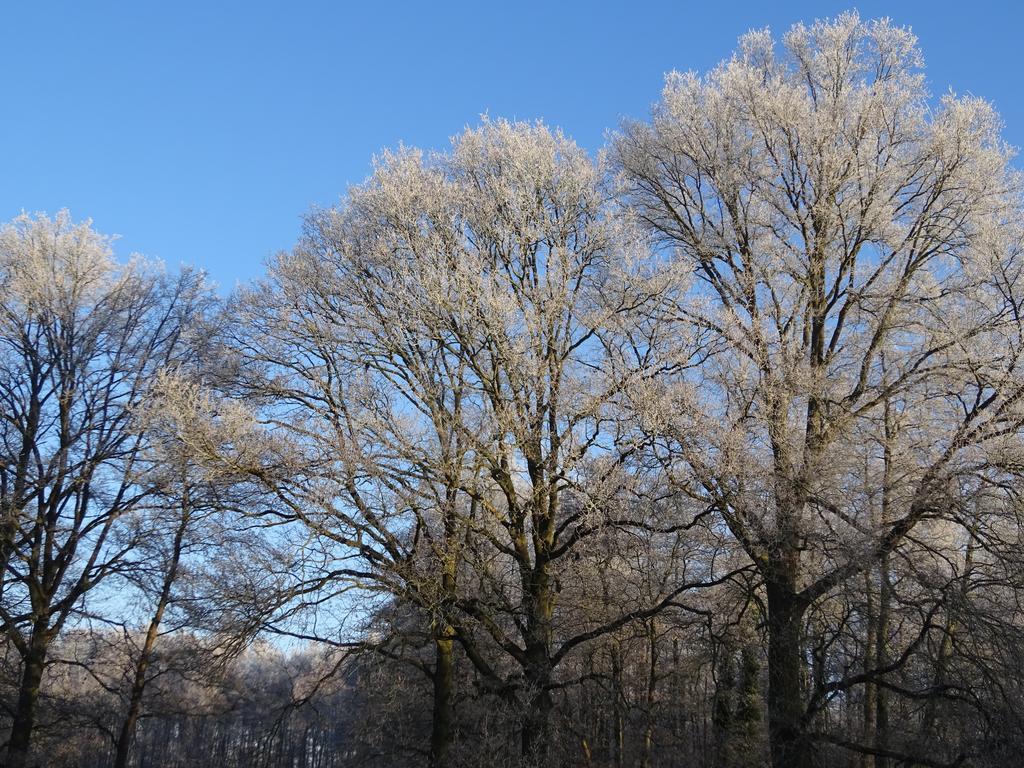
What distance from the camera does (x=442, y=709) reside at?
14430mm

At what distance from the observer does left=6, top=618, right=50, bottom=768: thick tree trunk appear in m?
15.3

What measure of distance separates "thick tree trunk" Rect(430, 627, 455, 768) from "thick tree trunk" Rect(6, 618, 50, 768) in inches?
299

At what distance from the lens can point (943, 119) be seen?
12.1 m

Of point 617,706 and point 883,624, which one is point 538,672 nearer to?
point 617,706

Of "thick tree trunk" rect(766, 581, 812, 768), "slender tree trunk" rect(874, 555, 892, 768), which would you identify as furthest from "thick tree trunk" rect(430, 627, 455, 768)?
"slender tree trunk" rect(874, 555, 892, 768)

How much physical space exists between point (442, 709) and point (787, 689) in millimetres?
6315

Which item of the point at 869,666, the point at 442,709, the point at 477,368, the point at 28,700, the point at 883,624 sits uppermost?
the point at 477,368

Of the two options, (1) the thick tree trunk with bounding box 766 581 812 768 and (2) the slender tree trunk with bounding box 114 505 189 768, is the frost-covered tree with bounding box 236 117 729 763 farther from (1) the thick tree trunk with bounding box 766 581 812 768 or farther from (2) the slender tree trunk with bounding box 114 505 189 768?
(2) the slender tree trunk with bounding box 114 505 189 768

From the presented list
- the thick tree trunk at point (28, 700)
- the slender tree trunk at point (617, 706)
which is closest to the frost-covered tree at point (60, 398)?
the thick tree trunk at point (28, 700)

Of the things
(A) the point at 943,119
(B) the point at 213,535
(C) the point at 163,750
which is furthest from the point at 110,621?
(C) the point at 163,750

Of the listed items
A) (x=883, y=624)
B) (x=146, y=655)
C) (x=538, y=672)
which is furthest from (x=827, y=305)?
(x=146, y=655)

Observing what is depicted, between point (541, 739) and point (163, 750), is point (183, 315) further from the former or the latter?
point (163, 750)

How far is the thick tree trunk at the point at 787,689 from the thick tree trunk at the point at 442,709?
500cm

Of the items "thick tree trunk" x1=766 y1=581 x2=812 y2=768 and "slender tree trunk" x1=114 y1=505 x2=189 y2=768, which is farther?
"slender tree trunk" x1=114 y1=505 x2=189 y2=768
